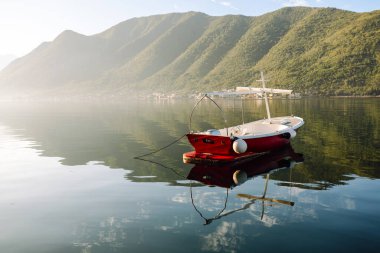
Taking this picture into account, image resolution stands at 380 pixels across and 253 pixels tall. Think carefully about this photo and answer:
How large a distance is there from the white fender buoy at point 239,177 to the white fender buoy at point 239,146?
1863mm

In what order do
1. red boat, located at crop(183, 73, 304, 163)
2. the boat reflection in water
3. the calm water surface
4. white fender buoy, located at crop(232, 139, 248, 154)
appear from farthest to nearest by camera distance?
1. red boat, located at crop(183, 73, 304, 163)
2. white fender buoy, located at crop(232, 139, 248, 154)
3. the boat reflection in water
4. the calm water surface

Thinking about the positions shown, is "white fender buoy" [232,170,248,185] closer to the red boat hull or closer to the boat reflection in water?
the boat reflection in water

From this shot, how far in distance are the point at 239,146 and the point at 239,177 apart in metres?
3.50

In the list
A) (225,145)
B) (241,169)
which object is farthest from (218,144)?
(241,169)

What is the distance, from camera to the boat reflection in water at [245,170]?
66.3 feet

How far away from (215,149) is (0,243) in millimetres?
17130

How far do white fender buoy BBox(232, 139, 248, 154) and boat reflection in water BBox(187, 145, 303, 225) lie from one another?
4.27ft

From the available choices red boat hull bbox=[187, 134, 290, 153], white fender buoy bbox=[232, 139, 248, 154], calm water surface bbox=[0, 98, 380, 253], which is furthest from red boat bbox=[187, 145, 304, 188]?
white fender buoy bbox=[232, 139, 248, 154]

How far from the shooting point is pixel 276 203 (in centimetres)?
1877

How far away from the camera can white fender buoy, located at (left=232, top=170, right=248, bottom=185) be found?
2347 centimetres

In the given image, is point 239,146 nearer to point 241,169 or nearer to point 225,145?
point 225,145

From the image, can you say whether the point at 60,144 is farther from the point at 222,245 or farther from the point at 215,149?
the point at 222,245

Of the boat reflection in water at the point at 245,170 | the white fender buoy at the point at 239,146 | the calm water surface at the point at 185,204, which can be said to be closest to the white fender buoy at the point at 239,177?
the boat reflection in water at the point at 245,170

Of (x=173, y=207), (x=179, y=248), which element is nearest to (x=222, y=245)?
(x=179, y=248)
